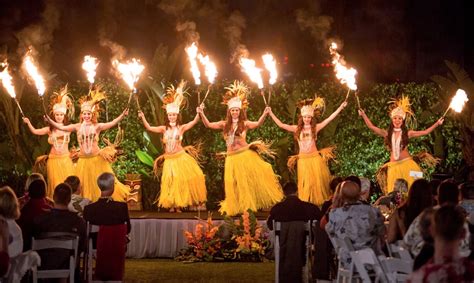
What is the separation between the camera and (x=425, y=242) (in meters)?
5.36

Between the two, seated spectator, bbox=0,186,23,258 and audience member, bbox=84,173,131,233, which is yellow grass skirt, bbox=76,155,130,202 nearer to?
audience member, bbox=84,173,131,233

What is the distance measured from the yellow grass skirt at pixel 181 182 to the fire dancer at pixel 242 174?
17.5 inches

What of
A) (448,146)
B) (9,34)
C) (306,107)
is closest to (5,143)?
(9,34)

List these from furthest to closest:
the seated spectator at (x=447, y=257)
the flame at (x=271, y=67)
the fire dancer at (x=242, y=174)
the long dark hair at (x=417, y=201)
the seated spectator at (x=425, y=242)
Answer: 1. the fire dancer at (x=242, y=174)
2. the flame at (x=271, y=67)
3. the long dark hair at (x=417, y=201)
4. the seated spectator at (x=425, y=242)
5. the seated spectator at (x=447, y=257)

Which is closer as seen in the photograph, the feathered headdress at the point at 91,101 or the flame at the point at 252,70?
the flame at the point at 252,70

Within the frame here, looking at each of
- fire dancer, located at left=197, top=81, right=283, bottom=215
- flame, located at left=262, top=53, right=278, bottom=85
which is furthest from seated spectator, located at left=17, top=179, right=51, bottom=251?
flame, located at left=262, top=53, right=278, bottom=85

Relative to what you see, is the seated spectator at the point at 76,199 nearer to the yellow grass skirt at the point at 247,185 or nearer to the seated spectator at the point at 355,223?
the seated spectator at the point at 355,223

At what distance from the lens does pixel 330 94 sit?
15625 mm

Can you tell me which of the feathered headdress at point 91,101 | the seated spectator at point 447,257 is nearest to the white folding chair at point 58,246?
the seated spectator at point 447,257

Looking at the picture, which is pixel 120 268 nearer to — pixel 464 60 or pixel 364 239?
pixel 364 239

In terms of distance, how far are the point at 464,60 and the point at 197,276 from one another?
34.1 ft

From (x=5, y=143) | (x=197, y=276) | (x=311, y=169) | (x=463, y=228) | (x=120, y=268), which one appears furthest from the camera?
(x=5, y=143)

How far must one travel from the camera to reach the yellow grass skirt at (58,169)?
535 inches

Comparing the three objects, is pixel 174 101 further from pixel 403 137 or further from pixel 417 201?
pixel 417 201
